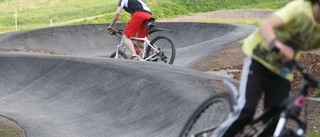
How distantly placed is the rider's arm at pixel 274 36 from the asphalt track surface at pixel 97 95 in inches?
162

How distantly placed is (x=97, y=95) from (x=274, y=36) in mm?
7947

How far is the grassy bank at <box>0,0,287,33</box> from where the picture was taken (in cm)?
4688

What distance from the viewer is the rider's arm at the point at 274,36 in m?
4.68

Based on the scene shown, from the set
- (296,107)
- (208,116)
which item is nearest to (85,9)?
(208,116)

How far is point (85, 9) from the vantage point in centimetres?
5272

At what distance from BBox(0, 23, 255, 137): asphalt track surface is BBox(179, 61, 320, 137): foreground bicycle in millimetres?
3145

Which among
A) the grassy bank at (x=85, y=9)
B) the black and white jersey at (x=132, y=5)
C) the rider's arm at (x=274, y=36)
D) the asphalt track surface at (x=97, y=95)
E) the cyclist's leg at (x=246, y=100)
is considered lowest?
the grassy bank at (x=85, y=9)

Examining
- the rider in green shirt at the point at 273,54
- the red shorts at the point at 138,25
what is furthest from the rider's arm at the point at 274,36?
the red shorts at the point at 138,25

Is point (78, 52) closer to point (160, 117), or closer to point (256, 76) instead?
point (160, 117)

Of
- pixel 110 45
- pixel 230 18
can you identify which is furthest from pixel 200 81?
pixel 230 18

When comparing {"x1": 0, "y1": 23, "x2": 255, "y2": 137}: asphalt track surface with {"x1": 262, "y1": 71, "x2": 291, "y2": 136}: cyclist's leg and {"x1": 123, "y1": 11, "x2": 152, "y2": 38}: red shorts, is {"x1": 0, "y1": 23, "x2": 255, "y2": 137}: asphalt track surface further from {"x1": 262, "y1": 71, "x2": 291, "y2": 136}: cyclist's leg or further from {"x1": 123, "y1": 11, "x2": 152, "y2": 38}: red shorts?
{"x1": 262, "y1": 71, "x2": 291, "y2": 136}: cyclist's leg

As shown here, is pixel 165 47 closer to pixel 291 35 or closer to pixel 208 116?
pixel 208 116

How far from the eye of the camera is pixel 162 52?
1478 centimetres

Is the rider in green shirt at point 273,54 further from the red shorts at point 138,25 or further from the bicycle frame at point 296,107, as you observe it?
the red shorts at point 138,25
